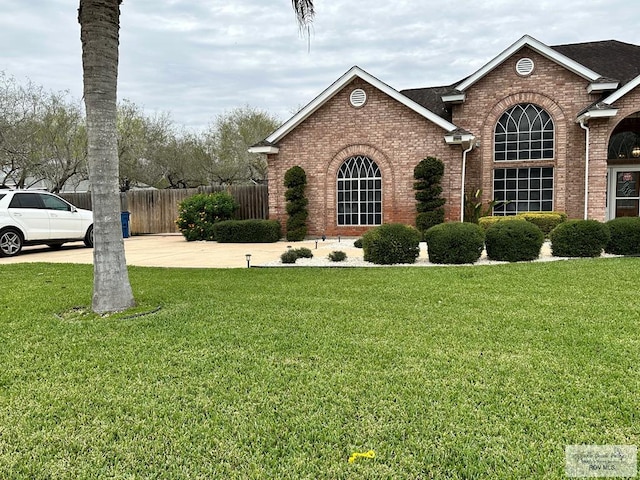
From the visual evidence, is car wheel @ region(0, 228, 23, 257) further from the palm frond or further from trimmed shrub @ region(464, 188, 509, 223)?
trimmed shrub @ region(464, 188, 509, 223)

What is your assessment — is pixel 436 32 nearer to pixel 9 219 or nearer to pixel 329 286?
pixel 329 286

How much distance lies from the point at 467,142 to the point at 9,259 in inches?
523

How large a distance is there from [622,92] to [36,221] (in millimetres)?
17090

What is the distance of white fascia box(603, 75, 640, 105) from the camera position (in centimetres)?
1341

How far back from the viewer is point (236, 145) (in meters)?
34.0

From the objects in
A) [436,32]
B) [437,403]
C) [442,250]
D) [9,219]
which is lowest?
[437,403]

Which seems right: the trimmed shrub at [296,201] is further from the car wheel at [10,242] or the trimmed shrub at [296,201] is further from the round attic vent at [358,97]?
the car wheel at [10,242]

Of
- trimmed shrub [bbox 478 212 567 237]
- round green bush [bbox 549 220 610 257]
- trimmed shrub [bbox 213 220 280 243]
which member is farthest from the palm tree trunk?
trimmed shrub [bbox 478 212 567 237]

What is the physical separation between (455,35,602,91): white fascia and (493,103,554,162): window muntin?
1.49 metres

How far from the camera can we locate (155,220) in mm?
20656

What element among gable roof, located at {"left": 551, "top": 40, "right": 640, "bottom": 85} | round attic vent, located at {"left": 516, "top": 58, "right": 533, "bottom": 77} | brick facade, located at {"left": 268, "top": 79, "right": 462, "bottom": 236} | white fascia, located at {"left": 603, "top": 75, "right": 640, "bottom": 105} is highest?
gable roof, located at {"left": 551, "top": 40, "right": 640, "bottom": 85}

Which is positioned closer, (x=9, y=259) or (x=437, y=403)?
(x=437, y=403)

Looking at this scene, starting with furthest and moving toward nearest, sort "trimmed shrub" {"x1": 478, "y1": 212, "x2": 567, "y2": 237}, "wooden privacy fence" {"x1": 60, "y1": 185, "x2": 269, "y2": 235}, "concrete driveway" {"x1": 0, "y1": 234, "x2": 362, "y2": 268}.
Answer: "wooden privacy fence" {"x1": 60, "y1": 185, "x2": 269, "y2": 235} → "trimmed shrub" {"x1": 478, "y1": 212, "x2": 567, "y2": 237} → "concrete driveway" {"x1": 0, "y1": 234, "x2": 362, "y2": 268}

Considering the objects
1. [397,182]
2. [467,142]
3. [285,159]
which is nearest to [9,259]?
[285,159]
